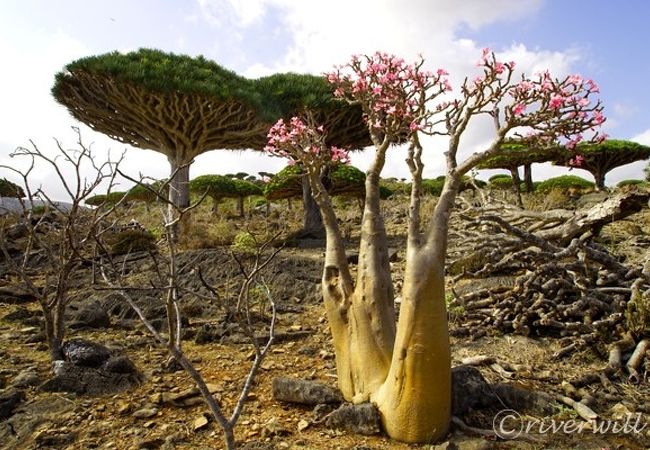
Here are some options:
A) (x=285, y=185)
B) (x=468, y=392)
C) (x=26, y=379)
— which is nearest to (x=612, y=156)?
(x=285, y=185)

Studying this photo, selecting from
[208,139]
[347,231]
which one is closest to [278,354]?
[347,231]

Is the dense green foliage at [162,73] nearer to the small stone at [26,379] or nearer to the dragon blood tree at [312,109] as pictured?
the dragon blood tree at [312,109]

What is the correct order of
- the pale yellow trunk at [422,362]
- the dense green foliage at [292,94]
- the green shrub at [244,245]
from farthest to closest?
the dense green foliage at [292,94] → the green shrub at [244,245] → the pale yellow trunk at [422,362]

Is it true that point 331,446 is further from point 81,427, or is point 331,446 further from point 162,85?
point 162,85

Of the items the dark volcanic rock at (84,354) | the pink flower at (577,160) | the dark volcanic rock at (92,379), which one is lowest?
the dark volcanic rock at (92,379)

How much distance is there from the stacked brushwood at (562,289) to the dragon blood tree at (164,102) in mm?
8108

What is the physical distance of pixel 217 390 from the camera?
3701 millimetres

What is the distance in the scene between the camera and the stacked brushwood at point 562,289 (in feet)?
13.6

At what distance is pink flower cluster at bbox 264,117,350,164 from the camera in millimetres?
3400

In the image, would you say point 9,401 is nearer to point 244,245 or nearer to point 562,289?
point 562,289

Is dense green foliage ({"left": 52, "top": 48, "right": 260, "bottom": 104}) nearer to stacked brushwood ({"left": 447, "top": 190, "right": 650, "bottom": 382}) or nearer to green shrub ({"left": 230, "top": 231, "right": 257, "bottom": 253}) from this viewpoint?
green shrub ({"left": 230, "top": 231, "right": 257, "bottom": 253})

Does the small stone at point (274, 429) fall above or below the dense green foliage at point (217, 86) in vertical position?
below

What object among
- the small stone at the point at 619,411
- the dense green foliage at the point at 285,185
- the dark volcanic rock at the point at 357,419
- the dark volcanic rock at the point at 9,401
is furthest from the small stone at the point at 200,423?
the dense green foliage at the point at 285,185

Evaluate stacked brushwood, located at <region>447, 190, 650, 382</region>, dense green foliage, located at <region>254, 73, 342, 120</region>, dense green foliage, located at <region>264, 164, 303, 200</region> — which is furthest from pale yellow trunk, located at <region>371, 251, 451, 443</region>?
dense green foliage, located at <region>254, 73, 342, 120</region>
